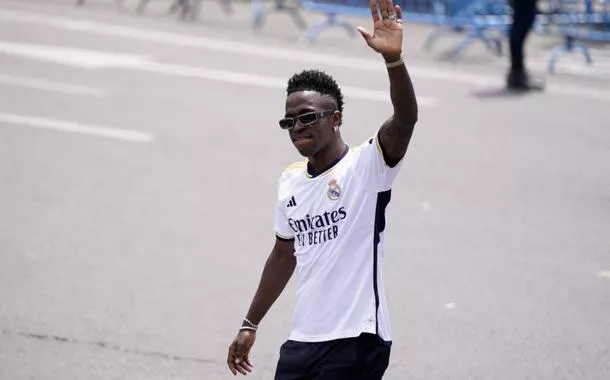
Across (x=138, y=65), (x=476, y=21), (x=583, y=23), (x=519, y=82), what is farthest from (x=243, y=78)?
(x=583, y=23)

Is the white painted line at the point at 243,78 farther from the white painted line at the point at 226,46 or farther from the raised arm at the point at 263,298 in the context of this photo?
the raised arm at the point at 263,298

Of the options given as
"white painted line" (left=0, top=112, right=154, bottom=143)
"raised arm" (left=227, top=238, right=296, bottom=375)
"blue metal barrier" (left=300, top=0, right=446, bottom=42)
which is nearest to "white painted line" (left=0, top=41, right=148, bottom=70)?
"white painted line" (left=0, top=112, right=154, bottom=143)

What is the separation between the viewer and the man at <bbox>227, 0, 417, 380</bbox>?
4277 mm

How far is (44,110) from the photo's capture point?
12.7 meters

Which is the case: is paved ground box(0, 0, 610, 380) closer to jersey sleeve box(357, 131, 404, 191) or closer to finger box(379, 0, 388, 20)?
jersey sleeve box(357, 131, 404, 191)

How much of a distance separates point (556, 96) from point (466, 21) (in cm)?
355

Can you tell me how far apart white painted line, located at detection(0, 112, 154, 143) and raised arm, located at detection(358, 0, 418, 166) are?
7.66 metres

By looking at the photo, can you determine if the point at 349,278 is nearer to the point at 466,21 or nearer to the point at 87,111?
the point at 87,111

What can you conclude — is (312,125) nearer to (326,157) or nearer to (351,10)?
(326,157)

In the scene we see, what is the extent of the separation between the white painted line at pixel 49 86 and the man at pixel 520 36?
15.8ft

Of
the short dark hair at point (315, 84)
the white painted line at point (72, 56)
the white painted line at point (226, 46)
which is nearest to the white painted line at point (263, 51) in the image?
the white painted line at point (226, 46)

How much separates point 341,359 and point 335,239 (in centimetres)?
43

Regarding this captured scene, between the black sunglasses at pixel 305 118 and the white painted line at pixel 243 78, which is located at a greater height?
the black sunglasses at pixel 305 118

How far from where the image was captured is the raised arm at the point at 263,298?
4.68 meters
